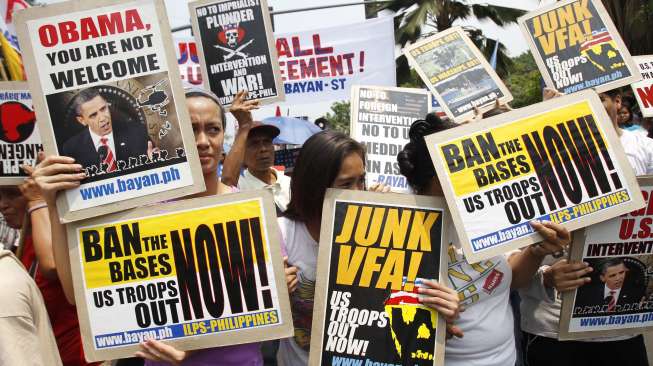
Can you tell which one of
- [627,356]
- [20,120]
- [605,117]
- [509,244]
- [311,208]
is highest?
[20,120]

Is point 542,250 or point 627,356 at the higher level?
point 542,250

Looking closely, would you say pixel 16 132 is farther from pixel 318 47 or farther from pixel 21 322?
pixel 318 47

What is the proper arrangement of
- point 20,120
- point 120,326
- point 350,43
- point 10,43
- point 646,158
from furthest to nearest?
point 350,43, point 646,158, point 10,43, point 20,120, point 120,326

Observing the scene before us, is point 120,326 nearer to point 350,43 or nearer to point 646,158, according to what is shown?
point 646,158

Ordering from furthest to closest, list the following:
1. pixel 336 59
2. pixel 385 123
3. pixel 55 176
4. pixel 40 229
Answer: pixel 336 59 < pixel 385 123 < pixel 40 229 < pixel 55 176

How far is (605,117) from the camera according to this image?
2.60 metres

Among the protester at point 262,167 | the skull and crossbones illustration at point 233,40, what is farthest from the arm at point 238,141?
the protester at point 262,167

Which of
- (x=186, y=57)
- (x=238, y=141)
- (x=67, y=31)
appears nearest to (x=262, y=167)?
(x=238, y=141)

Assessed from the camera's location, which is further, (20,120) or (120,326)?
(20,120)

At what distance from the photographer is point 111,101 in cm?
232

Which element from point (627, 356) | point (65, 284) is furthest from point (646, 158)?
point (65, 284)

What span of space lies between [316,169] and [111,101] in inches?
A: 30.7

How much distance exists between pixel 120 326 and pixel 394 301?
3.16 ft

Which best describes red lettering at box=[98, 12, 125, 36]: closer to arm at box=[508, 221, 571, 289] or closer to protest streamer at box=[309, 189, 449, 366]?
protest streamer at box=[309, 189, 449, 366]
